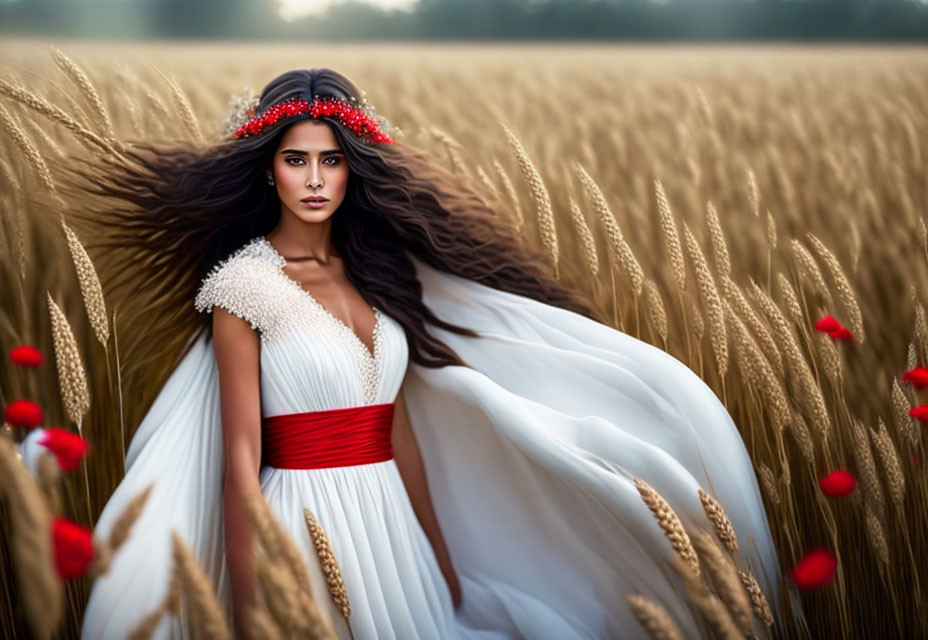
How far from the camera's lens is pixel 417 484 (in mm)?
2002

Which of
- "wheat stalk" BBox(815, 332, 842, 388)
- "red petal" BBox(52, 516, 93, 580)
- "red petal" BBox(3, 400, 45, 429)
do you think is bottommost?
"red petal" BBox(52, 516, 93, 580)

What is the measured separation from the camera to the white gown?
1.74 meters

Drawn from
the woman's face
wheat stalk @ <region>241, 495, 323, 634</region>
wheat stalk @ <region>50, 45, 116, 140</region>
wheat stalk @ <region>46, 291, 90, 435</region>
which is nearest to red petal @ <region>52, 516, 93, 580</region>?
wheat stalk @ <region>241, 495, 323, 634</region>

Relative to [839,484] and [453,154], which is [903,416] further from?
[453,154]

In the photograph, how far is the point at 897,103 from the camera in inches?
143

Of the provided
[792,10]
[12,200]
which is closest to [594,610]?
[12,200]

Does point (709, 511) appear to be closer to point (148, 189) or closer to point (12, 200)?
point (148, 189)

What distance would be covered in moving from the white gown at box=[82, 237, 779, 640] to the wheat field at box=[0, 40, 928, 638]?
0.33 ft

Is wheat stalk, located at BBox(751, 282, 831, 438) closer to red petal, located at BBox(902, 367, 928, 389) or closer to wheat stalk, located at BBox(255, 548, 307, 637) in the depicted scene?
red petal, located at BBox(902, 367, 928, 389)

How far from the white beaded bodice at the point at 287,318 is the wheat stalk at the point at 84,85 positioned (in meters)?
0.48

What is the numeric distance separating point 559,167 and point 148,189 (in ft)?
5.31

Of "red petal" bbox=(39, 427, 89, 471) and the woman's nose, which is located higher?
the woman's nose

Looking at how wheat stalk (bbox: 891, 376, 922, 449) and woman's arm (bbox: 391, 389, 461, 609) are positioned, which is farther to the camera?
woman's arm (bbox: 391, 389, 461, 609)

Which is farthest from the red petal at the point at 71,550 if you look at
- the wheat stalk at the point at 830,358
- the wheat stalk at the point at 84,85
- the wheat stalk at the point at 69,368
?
the wheat stalk at the point at 830,358
